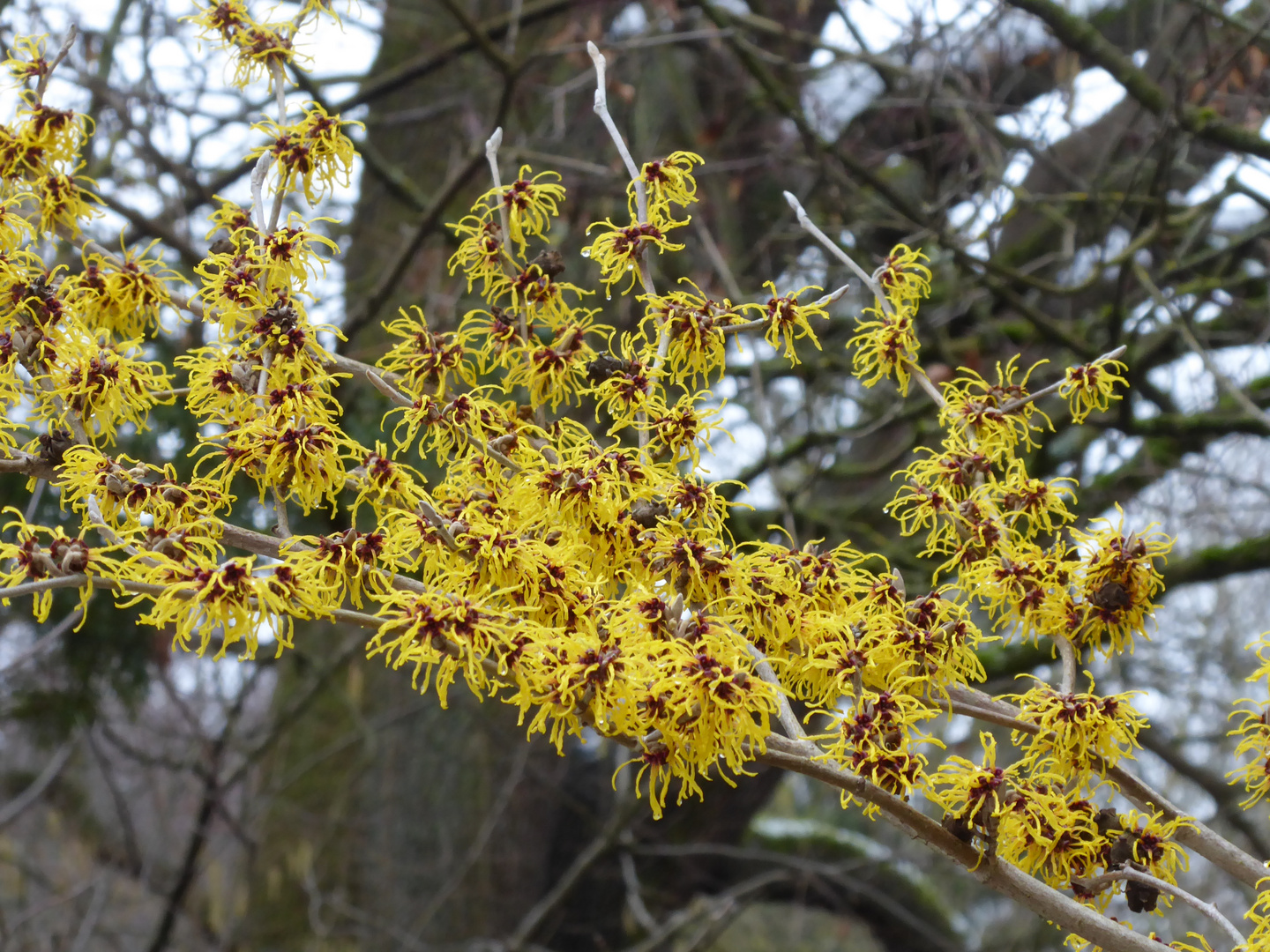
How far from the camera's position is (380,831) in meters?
4.85

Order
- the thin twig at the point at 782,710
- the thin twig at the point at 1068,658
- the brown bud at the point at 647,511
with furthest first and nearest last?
1. the thin twig at the point at 1068,658
2. the brown bud at the point at 647,511
3. the thin twig at the point at 782,710

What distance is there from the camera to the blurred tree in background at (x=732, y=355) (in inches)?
146

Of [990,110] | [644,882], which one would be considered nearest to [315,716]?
[644,882]

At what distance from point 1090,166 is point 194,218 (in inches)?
153

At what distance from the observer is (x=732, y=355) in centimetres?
395

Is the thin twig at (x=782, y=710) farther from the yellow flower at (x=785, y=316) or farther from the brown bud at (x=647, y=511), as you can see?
the yellow flower at (x=785, y=316)

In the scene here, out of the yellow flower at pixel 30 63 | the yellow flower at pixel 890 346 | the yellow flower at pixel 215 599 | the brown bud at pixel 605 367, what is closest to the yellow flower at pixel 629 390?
the brown bud at pixel 605 367

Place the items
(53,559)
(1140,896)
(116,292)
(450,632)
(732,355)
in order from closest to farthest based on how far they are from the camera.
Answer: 1. (450,632)
2. (53,559)
3. (1140,896)
4. (116,292)
5. (732,355)

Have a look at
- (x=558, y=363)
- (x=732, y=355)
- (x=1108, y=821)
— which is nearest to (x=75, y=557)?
(x=558, y=363)

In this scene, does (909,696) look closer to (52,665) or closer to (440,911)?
(440,911)

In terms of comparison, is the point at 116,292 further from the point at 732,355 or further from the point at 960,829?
the point at 732,355

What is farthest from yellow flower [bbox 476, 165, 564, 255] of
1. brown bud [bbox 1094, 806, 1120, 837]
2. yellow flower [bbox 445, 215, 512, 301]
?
brown bud [bbox 1094, 806, 1120, 837]

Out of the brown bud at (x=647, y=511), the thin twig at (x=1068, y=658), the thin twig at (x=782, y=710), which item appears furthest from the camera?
the thin twig at (x=1068, y=658)

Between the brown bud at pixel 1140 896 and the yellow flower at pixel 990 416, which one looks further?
the yellow flower at pixel 990 416
